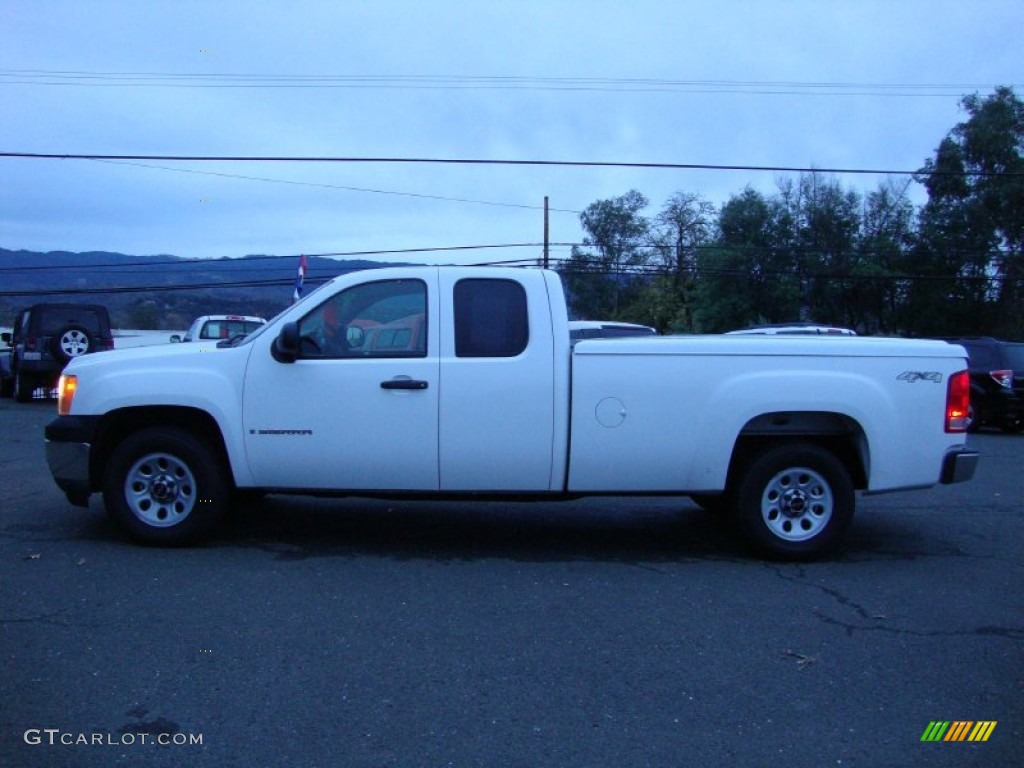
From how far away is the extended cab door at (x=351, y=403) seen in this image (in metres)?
5.95

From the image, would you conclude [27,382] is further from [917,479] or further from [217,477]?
[917,479]

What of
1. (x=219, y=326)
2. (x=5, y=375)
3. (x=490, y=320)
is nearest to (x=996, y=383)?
(x=490, y=320)

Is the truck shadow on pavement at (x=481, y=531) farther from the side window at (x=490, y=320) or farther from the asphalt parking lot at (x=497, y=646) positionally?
the side window at (x=490, y=320)

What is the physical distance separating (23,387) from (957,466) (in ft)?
62.0

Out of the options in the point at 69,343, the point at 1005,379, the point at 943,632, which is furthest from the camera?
the point at 69,343

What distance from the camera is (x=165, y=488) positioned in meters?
6.21

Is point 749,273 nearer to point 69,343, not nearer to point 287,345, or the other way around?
point 69,343

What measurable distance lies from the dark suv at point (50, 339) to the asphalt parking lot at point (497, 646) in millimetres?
12212

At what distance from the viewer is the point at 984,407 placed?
1580 centimetres

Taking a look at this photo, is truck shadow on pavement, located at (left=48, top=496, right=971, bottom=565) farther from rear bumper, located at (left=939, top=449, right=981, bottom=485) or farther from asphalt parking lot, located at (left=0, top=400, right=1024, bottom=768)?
rear bumper, located at (left=939, top=449, right=981, bottom=485)

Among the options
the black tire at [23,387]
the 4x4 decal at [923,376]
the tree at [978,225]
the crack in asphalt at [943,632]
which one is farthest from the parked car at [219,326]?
the tree at [978,225]

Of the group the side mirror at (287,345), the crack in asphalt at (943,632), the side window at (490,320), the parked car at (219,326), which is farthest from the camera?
the parked car at (219,326)

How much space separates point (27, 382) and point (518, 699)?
18.5 m

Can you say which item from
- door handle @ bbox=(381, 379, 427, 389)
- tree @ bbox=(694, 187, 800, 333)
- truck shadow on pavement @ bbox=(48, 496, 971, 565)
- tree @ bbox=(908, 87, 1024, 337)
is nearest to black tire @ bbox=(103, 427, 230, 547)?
truck shadow on pavement @ bbox=(48, 496, 971, 565)
